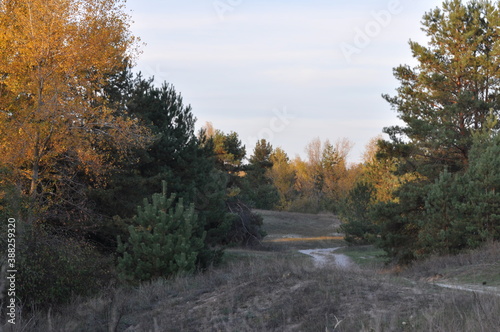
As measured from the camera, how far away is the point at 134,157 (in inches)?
893

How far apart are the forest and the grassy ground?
2.12m

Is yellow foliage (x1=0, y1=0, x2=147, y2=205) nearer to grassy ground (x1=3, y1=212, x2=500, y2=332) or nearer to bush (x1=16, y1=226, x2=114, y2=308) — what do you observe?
bush (x1=16, y1=226, x2=114, y2=308)

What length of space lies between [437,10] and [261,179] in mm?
36533

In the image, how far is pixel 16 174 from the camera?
54.0 feet

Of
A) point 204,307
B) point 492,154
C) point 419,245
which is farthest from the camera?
point 419,245

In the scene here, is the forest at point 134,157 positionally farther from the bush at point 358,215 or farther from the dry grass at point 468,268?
the bush at point 358,215

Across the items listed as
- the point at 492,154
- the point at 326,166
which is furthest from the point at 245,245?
the point at 326,166

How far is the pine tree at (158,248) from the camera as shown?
15.3 m

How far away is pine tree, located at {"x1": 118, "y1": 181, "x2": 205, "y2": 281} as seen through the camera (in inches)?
603

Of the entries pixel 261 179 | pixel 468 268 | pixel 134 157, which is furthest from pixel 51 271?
pixel 261 179

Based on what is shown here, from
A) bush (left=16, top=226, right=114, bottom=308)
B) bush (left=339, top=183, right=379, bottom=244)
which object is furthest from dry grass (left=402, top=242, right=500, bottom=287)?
bush (left=339, top=183, right=379, bottom=244)

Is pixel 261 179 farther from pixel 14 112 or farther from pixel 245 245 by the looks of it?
pixel 14 112

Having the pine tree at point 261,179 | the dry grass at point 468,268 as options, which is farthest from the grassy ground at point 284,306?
the pine tree at point 261,179

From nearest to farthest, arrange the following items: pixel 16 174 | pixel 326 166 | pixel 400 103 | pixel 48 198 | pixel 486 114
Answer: pixel 16 174 < pixel 48 198 < pixel 486 114 < pixel 400 103 < pixel 326 166
